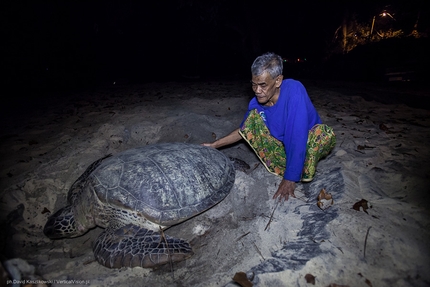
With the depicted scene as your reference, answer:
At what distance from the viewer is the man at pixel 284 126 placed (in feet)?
6.09

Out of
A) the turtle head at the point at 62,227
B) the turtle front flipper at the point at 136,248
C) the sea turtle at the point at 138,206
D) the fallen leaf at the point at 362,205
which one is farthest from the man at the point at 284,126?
the turtle head at the point at 62,227

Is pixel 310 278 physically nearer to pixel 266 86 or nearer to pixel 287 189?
pixel 287 189

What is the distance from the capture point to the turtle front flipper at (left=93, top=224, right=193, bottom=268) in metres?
1.63

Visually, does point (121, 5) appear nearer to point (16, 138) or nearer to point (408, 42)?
point (16, 138)

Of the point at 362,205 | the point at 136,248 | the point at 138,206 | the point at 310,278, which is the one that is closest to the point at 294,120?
the point at 362,205

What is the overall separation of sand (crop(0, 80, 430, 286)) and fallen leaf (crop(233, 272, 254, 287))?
0.16 ft

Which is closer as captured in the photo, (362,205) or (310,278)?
(310,278)

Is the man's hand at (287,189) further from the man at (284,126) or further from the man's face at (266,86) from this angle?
the man's face at (266,86)

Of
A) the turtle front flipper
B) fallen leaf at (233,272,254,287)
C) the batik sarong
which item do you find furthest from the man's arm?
fallen leaf at (233,272,254,287)

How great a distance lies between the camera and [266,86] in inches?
74.5

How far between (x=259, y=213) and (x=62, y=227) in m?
1.92

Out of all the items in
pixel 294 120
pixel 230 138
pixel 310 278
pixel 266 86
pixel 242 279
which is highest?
pixel 266 86

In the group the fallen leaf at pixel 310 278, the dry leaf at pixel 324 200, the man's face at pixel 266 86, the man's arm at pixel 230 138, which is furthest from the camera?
the man's arm at pixel 230 138

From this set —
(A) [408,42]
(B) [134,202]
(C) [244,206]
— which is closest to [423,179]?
(C) [244,206]
